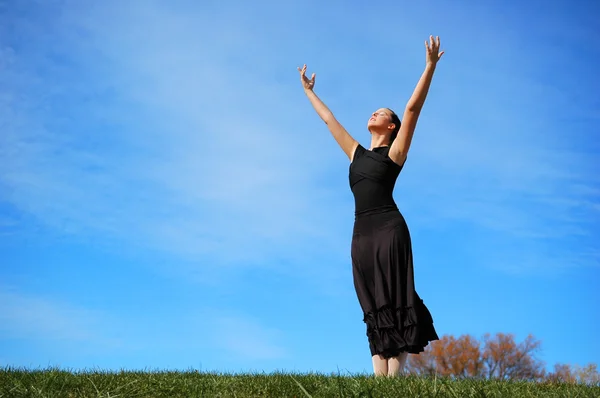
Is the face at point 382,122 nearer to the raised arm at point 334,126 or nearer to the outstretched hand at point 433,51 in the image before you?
the raised arm at point 334,126

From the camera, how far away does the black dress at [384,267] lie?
22.5 feet

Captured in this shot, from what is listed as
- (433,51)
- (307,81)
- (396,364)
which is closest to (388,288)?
(396,364)

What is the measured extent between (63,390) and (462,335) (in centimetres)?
2274

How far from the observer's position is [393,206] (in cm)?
732

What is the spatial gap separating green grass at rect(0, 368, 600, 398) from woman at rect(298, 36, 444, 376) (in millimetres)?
936

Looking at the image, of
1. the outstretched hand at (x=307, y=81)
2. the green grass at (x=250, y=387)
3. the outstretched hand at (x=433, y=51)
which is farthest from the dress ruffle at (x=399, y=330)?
the outstretched hand at (x=307, y=81)

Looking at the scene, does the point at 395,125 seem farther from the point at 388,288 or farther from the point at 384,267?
the point at 388,288

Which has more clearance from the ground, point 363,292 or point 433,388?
point 363,292

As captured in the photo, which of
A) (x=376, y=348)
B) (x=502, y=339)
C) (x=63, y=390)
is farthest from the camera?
(x=502, y=339)

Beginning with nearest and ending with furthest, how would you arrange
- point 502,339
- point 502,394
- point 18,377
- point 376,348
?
1. point 502,394
2. point 18,377
3. point 376,348
4. point 502,339

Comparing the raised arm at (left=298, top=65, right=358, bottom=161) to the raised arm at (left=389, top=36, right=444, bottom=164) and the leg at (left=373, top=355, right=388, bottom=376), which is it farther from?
the leg at (left=373, top=355, right=388, bottom=376)

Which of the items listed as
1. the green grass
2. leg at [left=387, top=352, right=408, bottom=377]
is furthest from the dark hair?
the green grass

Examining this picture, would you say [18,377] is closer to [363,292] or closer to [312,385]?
[312,385]

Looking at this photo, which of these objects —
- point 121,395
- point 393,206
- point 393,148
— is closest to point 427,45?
point 393,148
